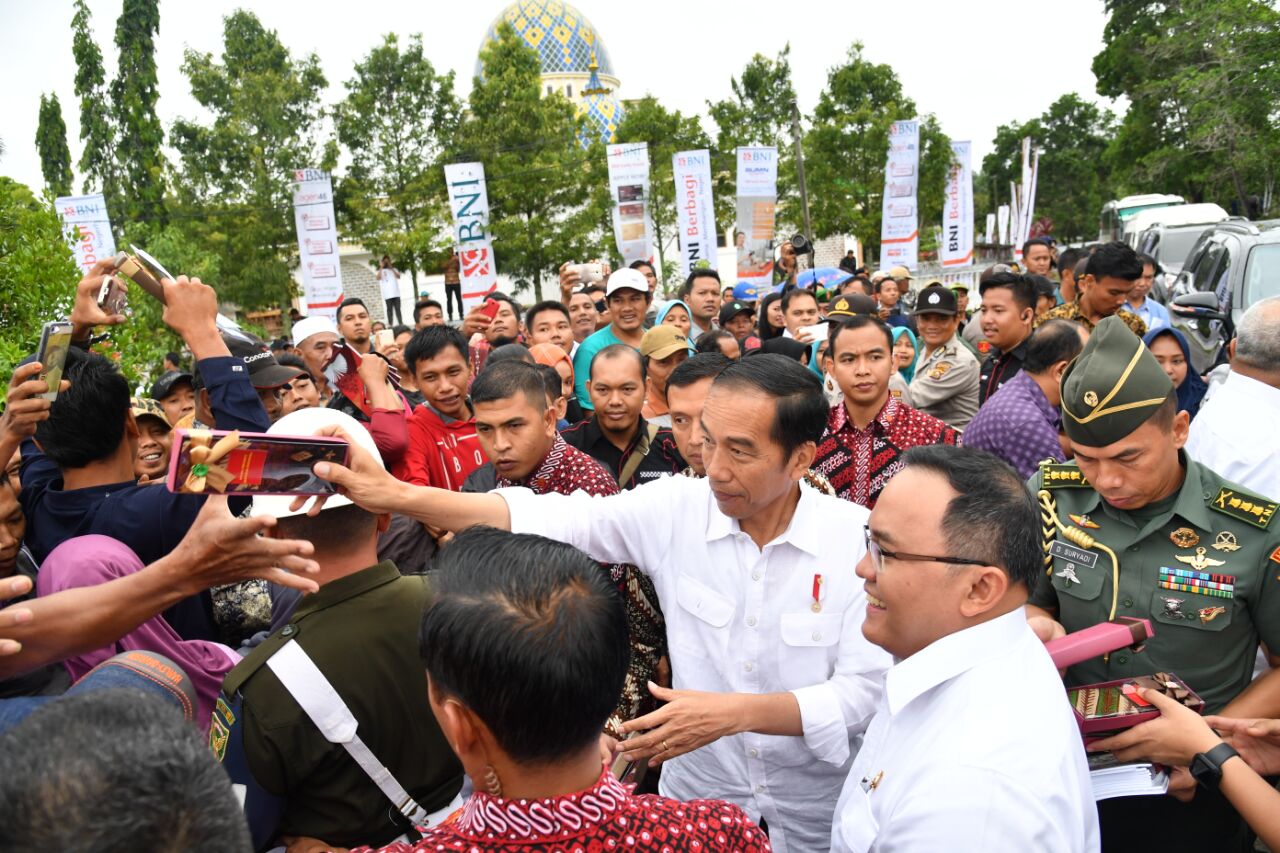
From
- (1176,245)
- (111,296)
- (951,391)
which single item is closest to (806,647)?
(111,296)

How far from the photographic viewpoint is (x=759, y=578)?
233 centimetres

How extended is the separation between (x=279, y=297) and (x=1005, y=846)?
2475 centimetres

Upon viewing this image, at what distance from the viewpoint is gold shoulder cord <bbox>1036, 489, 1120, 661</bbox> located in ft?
7.99

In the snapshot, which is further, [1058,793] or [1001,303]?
[1001,303]

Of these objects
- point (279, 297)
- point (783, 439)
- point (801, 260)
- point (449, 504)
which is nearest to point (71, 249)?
point (449, 504)

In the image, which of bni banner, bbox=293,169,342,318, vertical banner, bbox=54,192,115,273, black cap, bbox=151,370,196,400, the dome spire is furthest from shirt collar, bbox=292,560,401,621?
the dome spire

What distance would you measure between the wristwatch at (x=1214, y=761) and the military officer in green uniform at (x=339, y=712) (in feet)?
5.83

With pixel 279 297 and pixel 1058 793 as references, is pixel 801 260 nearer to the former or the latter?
pixel 279 297

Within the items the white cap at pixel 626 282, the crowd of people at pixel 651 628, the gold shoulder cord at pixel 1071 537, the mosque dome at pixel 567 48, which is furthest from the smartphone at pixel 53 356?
the mosque dome at pixel 567 48

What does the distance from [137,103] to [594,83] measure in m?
33.1

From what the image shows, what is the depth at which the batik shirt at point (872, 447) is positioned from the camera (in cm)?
378

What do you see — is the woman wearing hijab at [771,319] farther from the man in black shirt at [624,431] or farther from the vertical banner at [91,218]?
the vertical banner at [91,218]

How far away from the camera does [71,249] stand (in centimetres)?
515

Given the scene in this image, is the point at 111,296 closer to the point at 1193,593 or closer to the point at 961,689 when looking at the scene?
the point at 961,689
